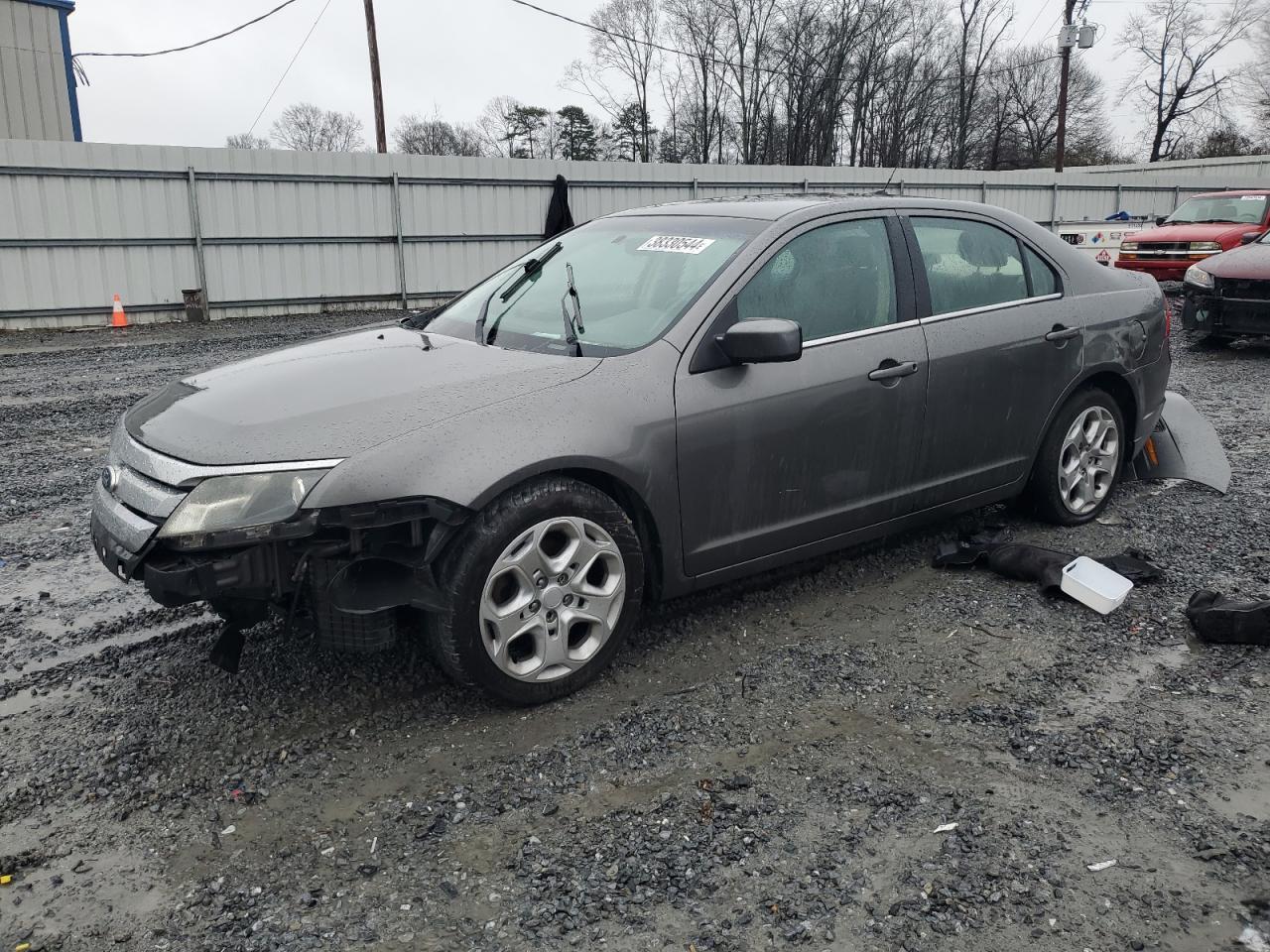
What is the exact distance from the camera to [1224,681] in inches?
138

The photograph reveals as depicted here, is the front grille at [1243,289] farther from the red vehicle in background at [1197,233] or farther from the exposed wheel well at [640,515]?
the exposed wheel well at [640,515]

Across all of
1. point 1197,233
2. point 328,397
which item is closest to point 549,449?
point 328,397

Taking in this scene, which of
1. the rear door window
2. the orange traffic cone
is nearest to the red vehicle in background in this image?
the rear door window

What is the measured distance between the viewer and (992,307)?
15.0 feet

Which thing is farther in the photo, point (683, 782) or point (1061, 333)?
point (1061, 333)

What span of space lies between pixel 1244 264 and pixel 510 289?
977 cm

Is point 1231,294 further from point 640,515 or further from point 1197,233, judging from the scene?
point 640,515

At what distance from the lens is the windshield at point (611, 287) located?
147 inches

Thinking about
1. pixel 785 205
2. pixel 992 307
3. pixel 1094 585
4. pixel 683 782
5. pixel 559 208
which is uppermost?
pixel 559 208

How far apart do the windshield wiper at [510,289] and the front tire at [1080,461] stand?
2.50 meters

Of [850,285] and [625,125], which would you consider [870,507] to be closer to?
[850,285]

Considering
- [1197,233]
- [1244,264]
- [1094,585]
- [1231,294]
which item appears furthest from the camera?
[1197,233]

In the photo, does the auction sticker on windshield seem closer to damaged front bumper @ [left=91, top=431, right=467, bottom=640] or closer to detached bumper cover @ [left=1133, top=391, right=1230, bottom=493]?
damaged front bumper @ [left=91, top=431, right=467, bottom=640]

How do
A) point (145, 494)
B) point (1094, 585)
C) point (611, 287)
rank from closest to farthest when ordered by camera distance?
point (145, 494)
point (611, 287)
point (1094, 585)
